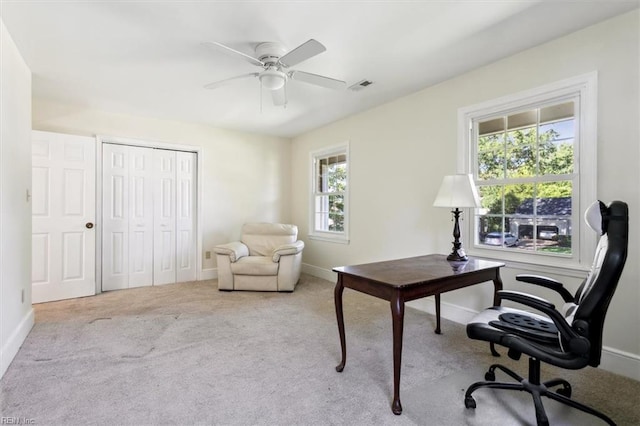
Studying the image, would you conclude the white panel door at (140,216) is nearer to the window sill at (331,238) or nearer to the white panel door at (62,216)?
the white panel door at (62,216)

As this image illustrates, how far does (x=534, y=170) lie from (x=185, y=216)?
4585mm

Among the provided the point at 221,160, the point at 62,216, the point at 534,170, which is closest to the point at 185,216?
the point at 221,160

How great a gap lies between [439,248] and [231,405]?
246 centimetres

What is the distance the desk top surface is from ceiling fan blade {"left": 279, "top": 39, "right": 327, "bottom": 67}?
151 cm

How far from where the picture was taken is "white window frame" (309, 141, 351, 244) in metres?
4.66

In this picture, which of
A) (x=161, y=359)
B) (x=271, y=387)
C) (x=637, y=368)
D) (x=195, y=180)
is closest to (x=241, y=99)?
(x=195, y=180)

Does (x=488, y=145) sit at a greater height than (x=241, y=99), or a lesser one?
lesser

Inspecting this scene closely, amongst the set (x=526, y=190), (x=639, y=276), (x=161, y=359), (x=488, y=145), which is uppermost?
(x=488, y=145)

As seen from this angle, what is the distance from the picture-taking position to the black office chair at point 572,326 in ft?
4.66

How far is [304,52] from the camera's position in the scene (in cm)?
217

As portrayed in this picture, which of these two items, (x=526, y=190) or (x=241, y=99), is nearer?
(x=526, y=190)

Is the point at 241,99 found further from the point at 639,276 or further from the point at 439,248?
the point at 639,276

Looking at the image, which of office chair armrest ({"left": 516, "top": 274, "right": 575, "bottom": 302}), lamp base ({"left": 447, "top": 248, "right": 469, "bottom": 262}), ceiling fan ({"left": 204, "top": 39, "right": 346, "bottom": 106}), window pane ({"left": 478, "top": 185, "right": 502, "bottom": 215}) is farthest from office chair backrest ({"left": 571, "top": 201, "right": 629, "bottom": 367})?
ceiling fan ({"left": 204, "top": 39, "right": 346, "bottom": 106})

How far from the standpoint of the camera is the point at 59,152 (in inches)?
151
